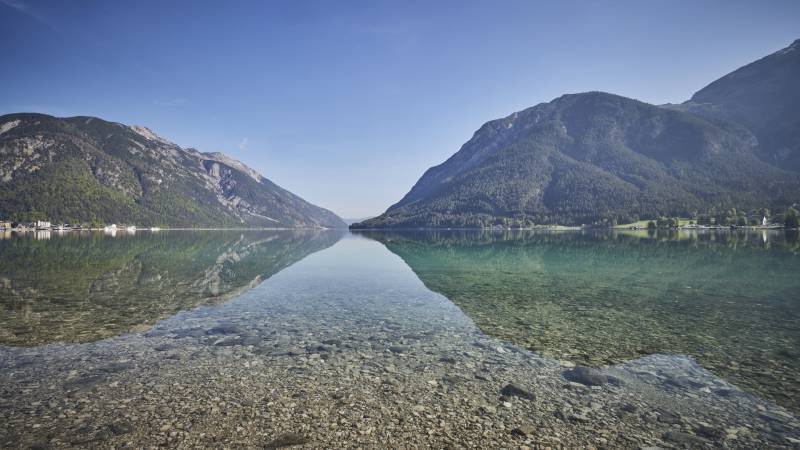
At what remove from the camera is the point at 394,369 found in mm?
13195

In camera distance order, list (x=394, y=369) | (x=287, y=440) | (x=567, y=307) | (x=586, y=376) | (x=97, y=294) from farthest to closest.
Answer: (x=97, y=294), (x=567, y=307), (x=394, y=369), (x=586, y=376), (x=287, y=440)

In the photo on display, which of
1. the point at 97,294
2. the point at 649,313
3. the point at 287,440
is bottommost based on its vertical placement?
the point at 649,313

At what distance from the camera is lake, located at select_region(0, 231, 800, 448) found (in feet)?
29.1

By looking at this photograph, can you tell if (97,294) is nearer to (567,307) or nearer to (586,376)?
(586,376)

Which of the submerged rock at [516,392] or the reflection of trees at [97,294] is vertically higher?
the reflection of trees at [97,294]

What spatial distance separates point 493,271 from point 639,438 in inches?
1459

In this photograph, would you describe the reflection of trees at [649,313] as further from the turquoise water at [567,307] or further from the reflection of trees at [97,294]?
the reflection of trees at [97,294]

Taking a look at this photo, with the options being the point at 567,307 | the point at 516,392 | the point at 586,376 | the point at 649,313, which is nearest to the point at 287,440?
the point at 516,392

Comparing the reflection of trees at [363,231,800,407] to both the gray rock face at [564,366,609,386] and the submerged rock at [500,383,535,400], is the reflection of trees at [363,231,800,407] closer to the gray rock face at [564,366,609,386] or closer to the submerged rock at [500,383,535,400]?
the gray rock face at [564,366,609,386]

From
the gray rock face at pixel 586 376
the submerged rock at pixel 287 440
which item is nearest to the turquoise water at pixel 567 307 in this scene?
the gray rock face at pixel 586 376

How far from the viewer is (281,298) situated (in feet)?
88.2

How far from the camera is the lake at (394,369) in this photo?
8.88 m

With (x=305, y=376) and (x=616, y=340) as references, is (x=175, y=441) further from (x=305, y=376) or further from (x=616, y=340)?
(x=616, y=340)

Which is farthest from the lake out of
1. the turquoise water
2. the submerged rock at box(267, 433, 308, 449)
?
the turquoise water
